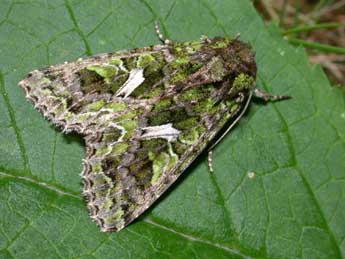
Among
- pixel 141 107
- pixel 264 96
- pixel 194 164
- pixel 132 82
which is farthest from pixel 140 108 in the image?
pixel 264 96

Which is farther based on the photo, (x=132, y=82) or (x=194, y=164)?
(x=194, y=164)

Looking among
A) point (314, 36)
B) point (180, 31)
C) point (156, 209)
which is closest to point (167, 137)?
point (156, 209)

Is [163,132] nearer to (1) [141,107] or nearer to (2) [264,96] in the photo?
(1) [141,107]

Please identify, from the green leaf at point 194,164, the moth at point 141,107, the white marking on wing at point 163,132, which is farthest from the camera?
the white marking on wing at point 163,132

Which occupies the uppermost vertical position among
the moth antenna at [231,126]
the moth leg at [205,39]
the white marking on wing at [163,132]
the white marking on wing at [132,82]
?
the white marking on wing at [132,82]

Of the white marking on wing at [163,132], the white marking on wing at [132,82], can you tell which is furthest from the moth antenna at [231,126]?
the white marking on wing at [132,82]

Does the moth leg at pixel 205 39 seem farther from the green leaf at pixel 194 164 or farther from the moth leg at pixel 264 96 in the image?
the moth leg at pixel 264 96
